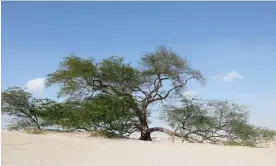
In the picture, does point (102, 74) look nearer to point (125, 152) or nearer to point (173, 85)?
A: point (173, 85)

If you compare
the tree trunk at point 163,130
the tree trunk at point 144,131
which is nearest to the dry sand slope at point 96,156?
the tree trunk at point 163,130

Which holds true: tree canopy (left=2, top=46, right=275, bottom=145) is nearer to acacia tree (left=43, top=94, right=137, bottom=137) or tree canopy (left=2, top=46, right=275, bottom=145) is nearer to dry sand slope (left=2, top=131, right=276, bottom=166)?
acacia tree (left=43, top=94, right=137, bottom=137)

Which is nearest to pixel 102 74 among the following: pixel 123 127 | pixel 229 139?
pixel 123 127

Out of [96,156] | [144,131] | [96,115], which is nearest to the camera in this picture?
[96,156]

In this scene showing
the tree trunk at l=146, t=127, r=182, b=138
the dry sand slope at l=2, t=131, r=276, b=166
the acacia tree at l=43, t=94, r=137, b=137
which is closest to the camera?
the dry sand slope at l=2, t=131, r=276, b=166

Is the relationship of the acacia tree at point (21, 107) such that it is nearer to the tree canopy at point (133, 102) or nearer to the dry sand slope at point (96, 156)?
the tree canopy at point (133, 102)

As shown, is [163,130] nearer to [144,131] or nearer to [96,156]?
[144,131]

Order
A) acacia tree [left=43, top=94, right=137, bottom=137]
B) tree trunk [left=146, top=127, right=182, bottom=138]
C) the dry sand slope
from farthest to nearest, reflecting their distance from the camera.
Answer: tree trunk [left=146, top=127, right=182, bottom=138] → acacia tree [left=43, top=94, right=137, bottom=137] → the dry sand slope

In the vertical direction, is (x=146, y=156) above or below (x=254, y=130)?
below

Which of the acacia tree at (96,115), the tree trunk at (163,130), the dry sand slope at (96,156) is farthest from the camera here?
the tree trunk at (163,130)

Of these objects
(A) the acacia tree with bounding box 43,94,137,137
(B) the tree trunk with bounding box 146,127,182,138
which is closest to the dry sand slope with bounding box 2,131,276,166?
(A) the acacia tree with bounding box 43,94,137,137

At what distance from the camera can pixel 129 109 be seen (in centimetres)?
1564

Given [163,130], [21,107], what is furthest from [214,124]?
[21,107]

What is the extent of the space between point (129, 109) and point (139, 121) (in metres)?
1.01
